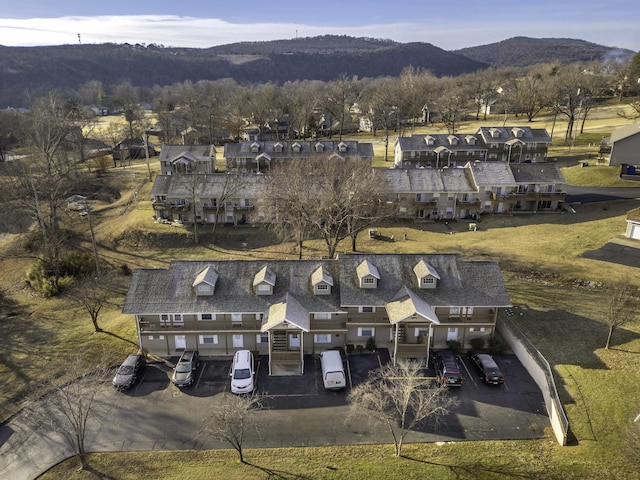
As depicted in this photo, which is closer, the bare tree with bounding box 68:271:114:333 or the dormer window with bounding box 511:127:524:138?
the bare tree with bounding box 68:271:114:333

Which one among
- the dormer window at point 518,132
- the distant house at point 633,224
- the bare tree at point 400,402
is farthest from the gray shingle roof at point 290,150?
the bare tree at point 400,402

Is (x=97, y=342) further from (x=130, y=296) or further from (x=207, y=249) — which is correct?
(x=207, y=249)

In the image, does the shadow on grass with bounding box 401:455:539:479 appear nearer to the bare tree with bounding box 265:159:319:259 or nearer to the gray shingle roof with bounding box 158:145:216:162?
the bare tree with bounding box 265:159:319:259

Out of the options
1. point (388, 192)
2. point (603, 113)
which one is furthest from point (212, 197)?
point (603, 113)

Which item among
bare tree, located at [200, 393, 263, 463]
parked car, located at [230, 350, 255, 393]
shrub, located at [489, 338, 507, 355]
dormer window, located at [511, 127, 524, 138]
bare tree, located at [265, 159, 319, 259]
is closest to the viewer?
bare tree, located at [200, 393, 263, 463]

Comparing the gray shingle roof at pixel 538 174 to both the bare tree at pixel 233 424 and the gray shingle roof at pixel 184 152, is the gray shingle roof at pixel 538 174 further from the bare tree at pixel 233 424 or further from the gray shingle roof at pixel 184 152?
the bare tree at pixel 233 424

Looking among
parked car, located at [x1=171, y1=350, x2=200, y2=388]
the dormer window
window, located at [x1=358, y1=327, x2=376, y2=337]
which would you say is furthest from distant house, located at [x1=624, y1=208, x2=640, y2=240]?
parked car, located at [x1=171, y1=350, x2=200, y2=388]

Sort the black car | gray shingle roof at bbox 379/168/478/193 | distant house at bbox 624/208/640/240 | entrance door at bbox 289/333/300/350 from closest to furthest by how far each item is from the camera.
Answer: the black car
entrance door at bbox 289/333/300/350
distant house at bbox 624/208/640/240
gray shingle roof at bbox 379/168/478/193
